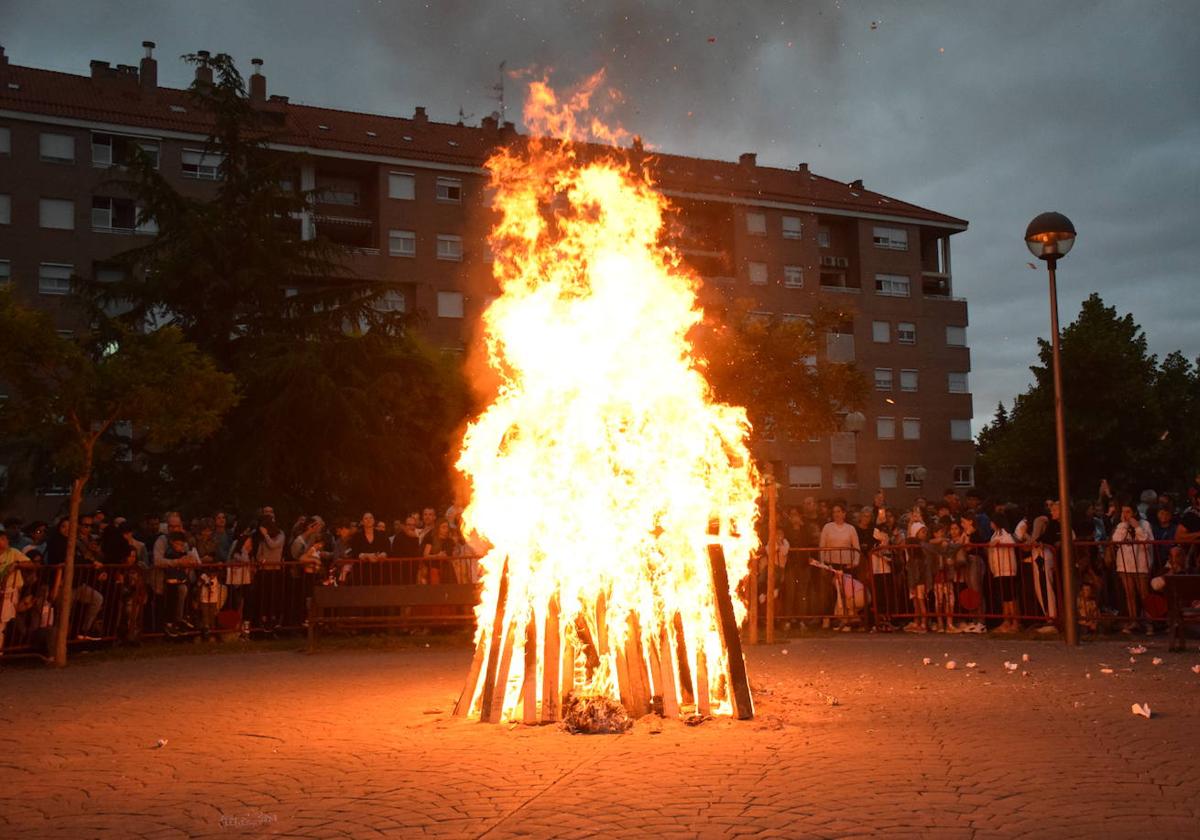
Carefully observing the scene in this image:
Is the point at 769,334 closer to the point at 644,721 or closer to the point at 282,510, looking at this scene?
the point at 282,510

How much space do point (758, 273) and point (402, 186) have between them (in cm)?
2067

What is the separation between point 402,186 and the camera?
55906 mm

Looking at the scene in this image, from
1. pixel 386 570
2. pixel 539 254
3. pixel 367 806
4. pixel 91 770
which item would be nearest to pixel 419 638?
pixel 386 570

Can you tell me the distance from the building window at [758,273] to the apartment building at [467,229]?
0.30 ft

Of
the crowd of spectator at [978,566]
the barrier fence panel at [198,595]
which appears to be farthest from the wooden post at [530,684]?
the crowd of spectator at [978,566]

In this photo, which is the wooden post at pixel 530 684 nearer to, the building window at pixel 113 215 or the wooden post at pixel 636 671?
the wooden post at pixel 636 671

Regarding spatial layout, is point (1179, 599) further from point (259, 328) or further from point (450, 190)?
point (450, 190)

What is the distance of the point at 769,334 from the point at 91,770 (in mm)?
18843

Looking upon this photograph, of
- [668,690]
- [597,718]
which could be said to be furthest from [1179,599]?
[597,718]

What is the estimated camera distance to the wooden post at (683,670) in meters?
9.82

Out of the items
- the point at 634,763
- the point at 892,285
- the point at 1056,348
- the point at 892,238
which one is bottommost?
the point at 634,763

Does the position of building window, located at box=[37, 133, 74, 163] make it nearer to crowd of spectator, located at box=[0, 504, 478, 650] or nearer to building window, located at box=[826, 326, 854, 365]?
crowd of spectator, located at box=[0, 504, 478, 650]

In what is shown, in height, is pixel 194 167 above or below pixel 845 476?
above

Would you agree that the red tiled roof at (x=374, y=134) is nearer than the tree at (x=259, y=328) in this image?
No
